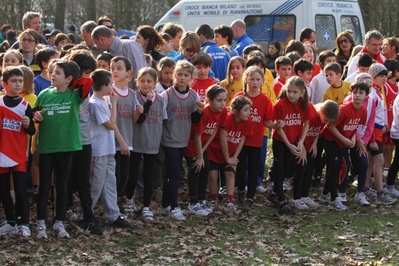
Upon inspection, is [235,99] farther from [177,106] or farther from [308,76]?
[308,76]

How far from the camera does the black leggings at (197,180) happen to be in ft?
31.1

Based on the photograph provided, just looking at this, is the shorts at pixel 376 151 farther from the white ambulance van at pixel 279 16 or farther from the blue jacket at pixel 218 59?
the white ambulance van at pixel 279 16

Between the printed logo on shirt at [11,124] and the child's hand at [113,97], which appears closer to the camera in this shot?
the printed logo on shirt at [11,124]

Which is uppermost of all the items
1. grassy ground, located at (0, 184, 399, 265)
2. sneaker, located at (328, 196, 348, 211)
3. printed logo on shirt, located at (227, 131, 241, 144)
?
printed logo on shirt, located at (227, 131, 241, 144)

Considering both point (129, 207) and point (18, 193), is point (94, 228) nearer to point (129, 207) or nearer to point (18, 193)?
point (18, 193)

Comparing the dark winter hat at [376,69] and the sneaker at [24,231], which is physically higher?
the dark winter hat at [376,69]

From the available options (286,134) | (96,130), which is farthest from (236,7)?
(96,130)

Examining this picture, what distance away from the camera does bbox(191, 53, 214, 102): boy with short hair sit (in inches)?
390

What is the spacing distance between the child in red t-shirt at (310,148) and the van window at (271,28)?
29.3ft

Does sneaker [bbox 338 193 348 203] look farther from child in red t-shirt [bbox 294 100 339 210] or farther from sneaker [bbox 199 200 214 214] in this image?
sneaker [bbox 199 200 214 214]

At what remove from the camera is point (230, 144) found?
31.7 feet

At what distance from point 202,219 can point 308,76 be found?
299cm

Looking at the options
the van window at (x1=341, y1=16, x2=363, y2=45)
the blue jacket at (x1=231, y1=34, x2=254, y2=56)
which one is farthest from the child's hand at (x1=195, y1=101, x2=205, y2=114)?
the van window at (x1=341, y1=16, x2=363, y2=45)

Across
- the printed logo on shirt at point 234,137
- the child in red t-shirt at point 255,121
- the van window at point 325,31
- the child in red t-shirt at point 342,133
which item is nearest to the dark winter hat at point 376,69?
the child in red t-shirt at point 342,133
